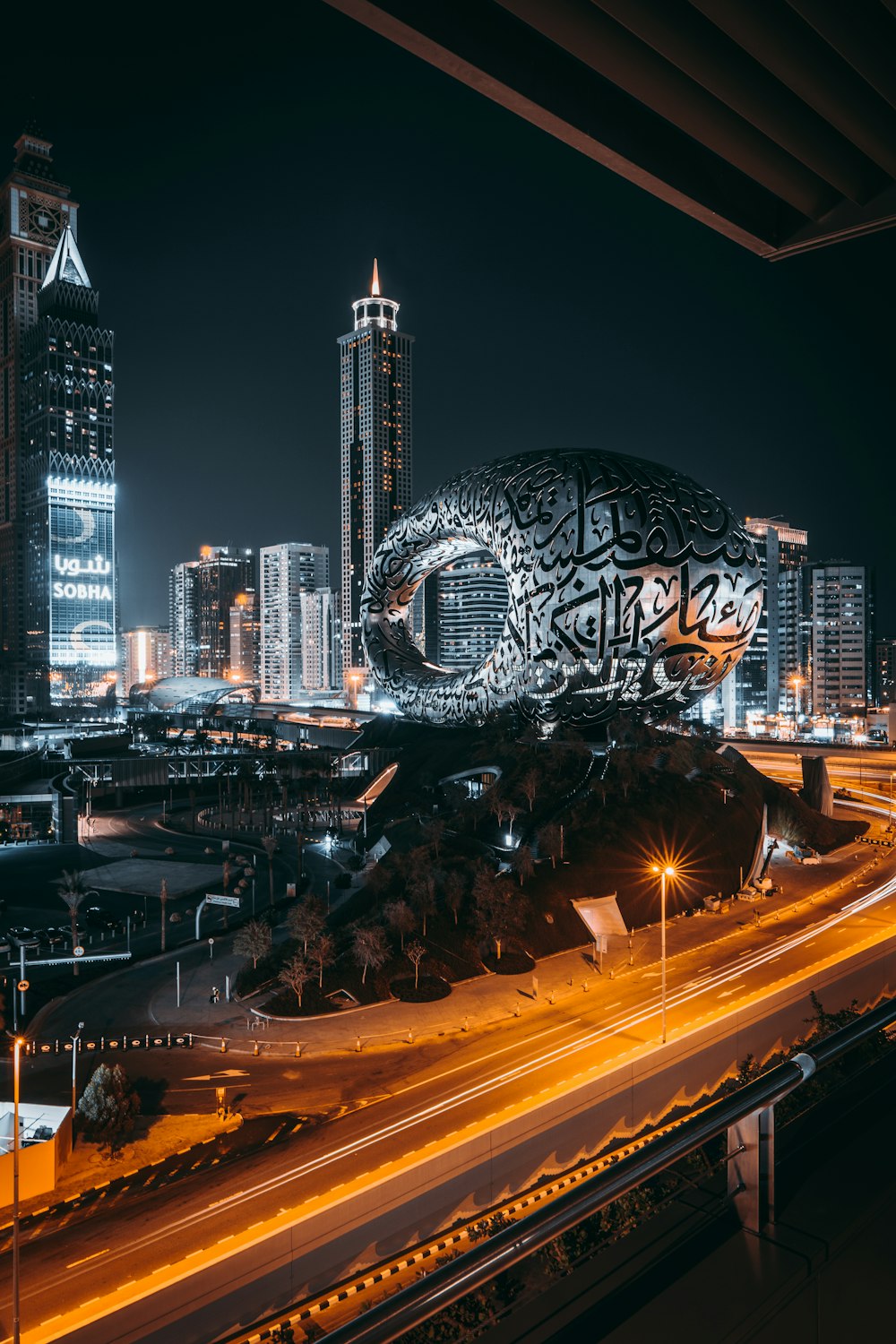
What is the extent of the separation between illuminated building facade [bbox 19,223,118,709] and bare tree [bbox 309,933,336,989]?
140018 millimetres

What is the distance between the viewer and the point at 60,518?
15712cm

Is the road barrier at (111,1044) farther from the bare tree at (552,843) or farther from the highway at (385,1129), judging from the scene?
the bare tree at (552,843)

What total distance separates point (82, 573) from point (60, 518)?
10.2m

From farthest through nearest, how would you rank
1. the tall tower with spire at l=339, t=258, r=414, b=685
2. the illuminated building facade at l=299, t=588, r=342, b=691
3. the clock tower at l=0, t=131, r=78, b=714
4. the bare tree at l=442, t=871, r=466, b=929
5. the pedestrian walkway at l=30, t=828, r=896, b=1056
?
the illuminated building facade at l=299, t=588, r=342, b=691
the tall tower with spire at l=339, t=258, r=414, b=685
the clock tower at l=0, t=131, r=78, b=714
the bare tree at l=442, t=871, r=466, b=929
the pedestrian walkway at l=30, t=828, r=896, b=1056

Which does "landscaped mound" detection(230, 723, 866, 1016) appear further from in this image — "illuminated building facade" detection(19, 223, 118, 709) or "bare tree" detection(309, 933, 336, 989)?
"illuminated building facade" detection(19, 223, 118, 709)

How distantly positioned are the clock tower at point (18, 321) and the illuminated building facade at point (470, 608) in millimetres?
75113

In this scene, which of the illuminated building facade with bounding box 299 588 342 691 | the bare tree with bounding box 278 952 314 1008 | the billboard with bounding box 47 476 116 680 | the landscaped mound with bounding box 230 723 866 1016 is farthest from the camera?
the illuminated building facade with bounding box 299 588 342 691

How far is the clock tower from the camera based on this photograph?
160m

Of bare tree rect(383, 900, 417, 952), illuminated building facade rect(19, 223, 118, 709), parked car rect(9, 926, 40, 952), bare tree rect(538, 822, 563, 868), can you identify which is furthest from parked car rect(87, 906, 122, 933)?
illuminated building facade rect(19, 223, 118, 709)

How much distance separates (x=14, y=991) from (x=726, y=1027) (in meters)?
20.4

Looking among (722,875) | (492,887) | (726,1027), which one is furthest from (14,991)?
(722,875)

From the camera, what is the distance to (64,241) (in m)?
174

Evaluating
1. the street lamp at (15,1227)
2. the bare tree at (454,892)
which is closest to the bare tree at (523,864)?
the bare tree at (454,892)

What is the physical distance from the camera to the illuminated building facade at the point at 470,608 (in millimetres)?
153375
